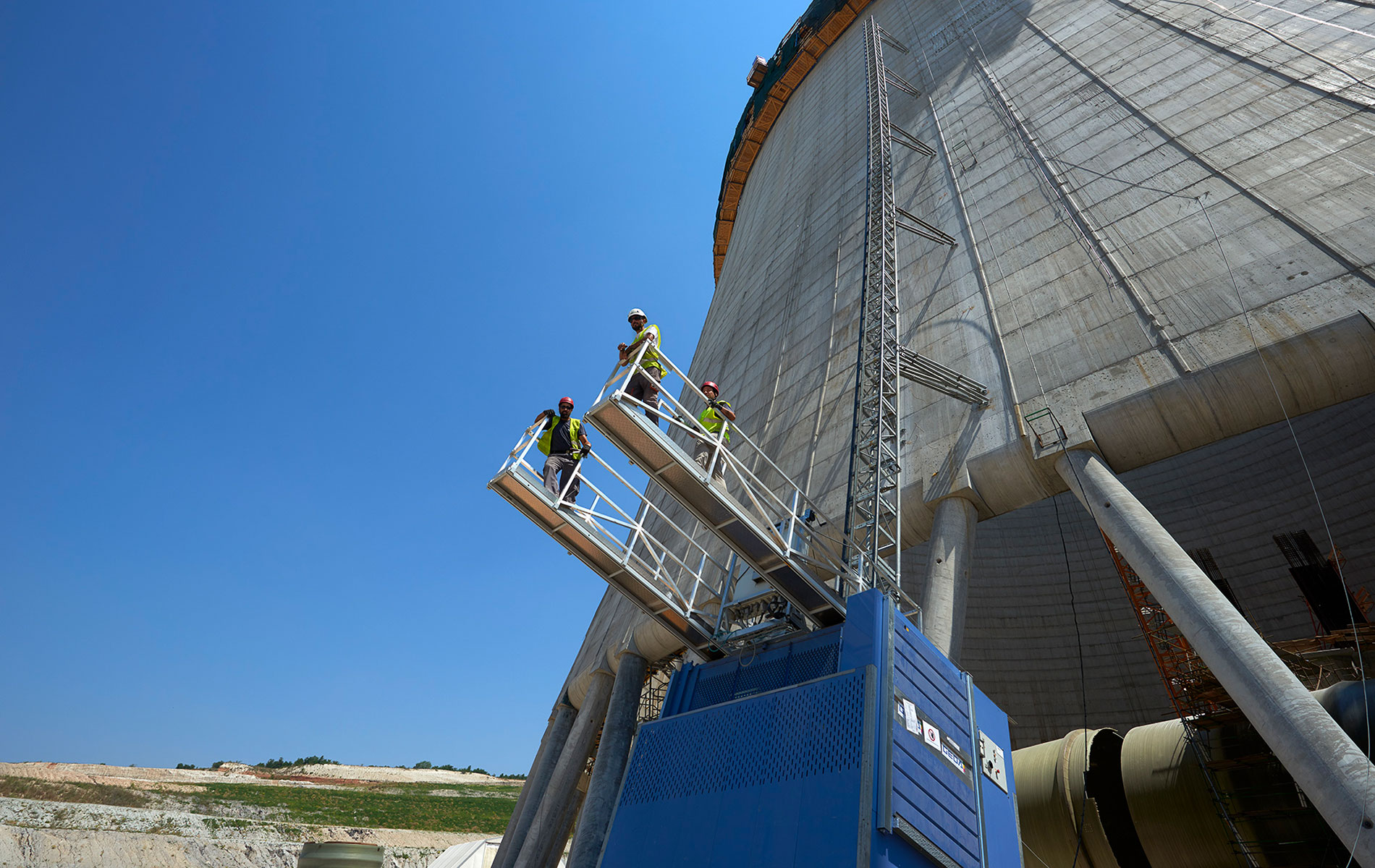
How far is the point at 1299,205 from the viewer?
354 inches

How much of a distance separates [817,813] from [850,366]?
386 inches

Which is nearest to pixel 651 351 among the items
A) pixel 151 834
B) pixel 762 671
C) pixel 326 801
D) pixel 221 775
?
pixel 762 671

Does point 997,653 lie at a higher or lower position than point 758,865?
higher

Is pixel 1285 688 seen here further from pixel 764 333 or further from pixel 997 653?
pixel 997 653

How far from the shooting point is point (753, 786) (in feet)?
17.6

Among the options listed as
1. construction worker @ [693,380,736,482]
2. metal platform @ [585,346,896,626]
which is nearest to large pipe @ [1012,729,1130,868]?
metal platform @ [585,346,896,626]

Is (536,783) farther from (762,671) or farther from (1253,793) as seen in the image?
(1253,793)

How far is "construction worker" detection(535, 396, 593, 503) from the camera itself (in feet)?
25.1

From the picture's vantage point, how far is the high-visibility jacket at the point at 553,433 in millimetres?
7943

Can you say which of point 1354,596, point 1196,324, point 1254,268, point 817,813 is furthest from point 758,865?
point 1354,596

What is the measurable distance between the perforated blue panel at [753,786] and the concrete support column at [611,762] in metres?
5.24

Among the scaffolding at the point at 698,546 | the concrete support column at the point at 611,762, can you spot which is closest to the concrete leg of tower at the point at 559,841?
the concrete support column at the point at 611,762

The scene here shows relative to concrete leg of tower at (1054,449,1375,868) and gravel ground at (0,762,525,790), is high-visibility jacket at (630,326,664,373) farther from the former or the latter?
gravel ground at (0,762,525,790)

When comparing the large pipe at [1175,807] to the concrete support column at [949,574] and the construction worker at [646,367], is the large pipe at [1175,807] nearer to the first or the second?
the concrete support column at [949,574]
